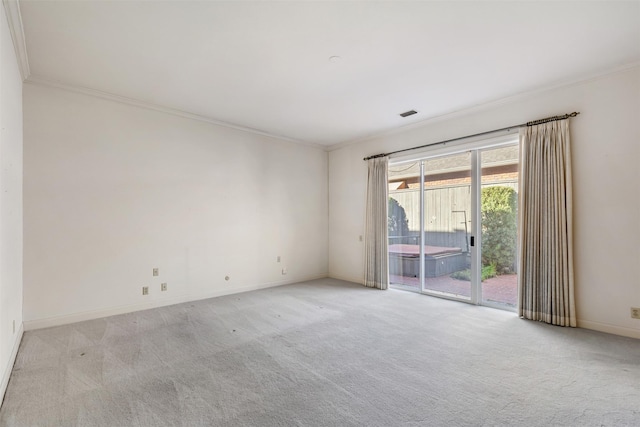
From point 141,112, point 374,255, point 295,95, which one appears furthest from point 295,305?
point 141,112

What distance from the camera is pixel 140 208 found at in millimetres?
4129

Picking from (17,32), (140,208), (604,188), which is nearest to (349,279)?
(140,208)

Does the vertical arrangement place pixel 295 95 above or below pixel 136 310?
above

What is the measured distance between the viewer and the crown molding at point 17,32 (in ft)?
7.36

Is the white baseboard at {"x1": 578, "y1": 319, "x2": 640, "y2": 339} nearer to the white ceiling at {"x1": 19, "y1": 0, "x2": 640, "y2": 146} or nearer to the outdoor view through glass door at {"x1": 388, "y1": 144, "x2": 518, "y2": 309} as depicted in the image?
the outdoor view through glass door at {"x1": 388, "y1": 144, "x2": 518, "y2": 309}

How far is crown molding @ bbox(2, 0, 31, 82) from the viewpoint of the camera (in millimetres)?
2244

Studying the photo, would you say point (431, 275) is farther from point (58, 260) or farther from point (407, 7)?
point (58, 260)

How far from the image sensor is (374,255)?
5.53 m

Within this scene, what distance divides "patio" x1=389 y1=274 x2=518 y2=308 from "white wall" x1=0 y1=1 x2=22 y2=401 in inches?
198

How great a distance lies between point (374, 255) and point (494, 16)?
3975mm

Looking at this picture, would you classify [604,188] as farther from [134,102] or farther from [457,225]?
[134,102]

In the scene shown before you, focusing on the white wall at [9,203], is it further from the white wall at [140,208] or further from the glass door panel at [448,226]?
the glass door panel at [448,226]

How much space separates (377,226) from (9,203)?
4.79 m

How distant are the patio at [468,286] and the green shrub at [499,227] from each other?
0.56 ft
